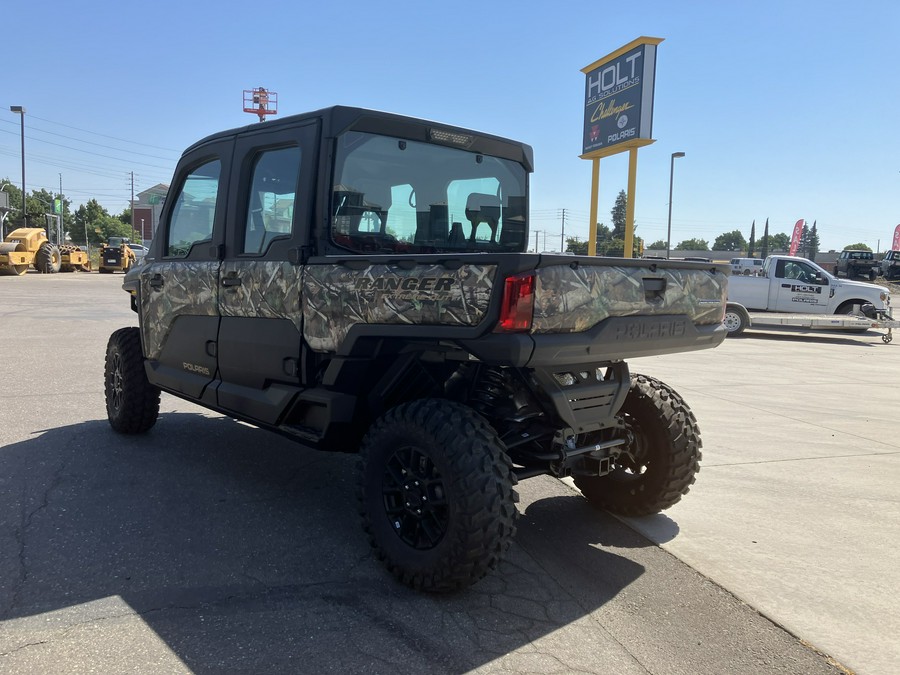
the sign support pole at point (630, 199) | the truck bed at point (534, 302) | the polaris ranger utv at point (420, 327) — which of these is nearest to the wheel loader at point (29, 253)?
the sign support pole at point (630, 199)

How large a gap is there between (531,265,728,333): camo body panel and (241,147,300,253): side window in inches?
65.0

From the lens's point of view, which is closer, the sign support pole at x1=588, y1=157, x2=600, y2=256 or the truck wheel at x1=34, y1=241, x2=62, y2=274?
the sign support pole at x1=588, y1=157, x2=600, y2=256

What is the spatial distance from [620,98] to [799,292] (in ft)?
28.7

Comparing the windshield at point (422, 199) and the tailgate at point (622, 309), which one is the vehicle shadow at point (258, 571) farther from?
the windshield at point (422, 199)

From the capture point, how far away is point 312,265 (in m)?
3.58

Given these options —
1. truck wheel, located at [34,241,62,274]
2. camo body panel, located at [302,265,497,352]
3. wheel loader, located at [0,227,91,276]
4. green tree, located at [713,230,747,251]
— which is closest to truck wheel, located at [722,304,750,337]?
camo body panel, located at [302,265,497,352]

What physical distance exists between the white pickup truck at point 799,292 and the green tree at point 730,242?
128584mm

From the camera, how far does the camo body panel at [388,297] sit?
2.84m

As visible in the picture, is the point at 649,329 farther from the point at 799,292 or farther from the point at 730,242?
the point at 730,242

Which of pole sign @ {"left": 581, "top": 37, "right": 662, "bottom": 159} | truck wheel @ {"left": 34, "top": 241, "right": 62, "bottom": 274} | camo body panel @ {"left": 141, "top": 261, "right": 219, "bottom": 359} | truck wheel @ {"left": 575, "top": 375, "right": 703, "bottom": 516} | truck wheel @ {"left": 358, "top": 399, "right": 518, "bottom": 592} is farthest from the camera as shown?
truck wheel @ {"left": 34, "top": 241, "right": 62, "bottom": 274}

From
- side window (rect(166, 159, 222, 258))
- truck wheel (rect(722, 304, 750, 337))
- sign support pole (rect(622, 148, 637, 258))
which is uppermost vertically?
sign support pole (rect(622, 148, 637, 258))

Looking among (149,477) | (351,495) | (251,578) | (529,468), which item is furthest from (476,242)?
(149,477)

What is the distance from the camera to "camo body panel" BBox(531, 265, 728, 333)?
2812 millimetres

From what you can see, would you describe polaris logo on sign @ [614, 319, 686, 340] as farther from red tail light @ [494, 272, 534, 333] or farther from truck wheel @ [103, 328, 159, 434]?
truck wheel @ [103, 328, 159, 434]
